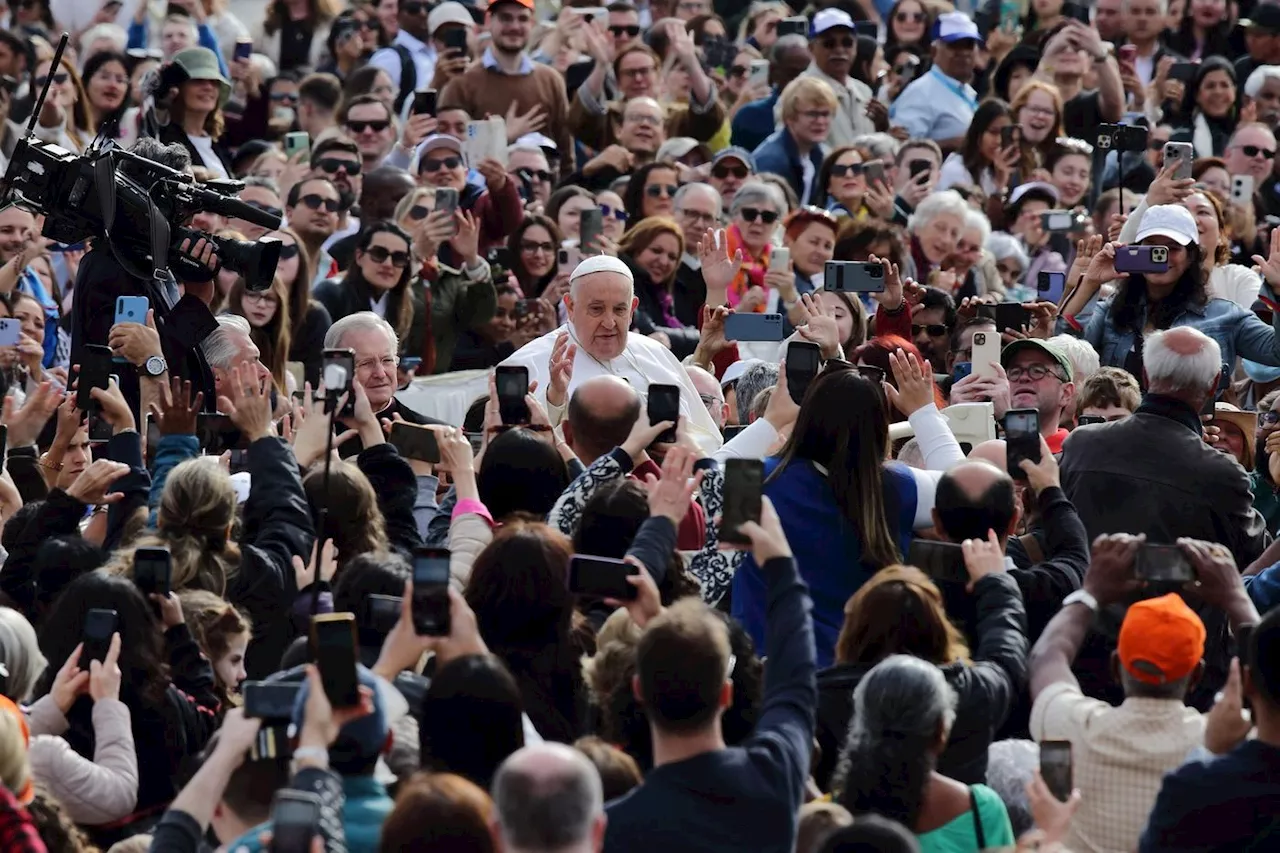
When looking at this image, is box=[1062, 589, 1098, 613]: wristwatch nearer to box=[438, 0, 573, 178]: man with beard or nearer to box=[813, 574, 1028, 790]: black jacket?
box=[813, 574, 1028, 790]: black jacket

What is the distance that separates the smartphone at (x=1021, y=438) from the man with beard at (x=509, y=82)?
683 centimetres

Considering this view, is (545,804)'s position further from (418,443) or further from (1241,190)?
(1241,190)

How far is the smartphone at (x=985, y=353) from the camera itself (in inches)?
297

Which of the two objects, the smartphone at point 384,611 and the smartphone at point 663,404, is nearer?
the smartphone at point 384,611

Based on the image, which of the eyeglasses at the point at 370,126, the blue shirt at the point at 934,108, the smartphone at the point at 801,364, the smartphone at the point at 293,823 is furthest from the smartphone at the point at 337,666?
the blue shirt at the point at 934,108

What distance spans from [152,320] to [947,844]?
3.80 metres

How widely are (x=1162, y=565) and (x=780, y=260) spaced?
15.8ft

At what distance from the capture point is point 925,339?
888 centimetres

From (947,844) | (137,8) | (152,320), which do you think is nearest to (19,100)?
(137,8)

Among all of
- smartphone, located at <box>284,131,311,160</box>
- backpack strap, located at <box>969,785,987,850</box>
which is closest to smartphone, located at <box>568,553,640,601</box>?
backpack strap, located at <box>969,785,987,850</box>

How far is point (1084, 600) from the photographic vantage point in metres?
5.30

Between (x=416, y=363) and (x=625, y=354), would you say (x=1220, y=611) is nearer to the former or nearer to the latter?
(x=625, y=354)

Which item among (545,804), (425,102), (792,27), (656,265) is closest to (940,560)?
(545,804)

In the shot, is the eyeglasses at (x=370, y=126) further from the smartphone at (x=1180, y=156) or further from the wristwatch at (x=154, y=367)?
the wristwatch at (x=154, y=367)
